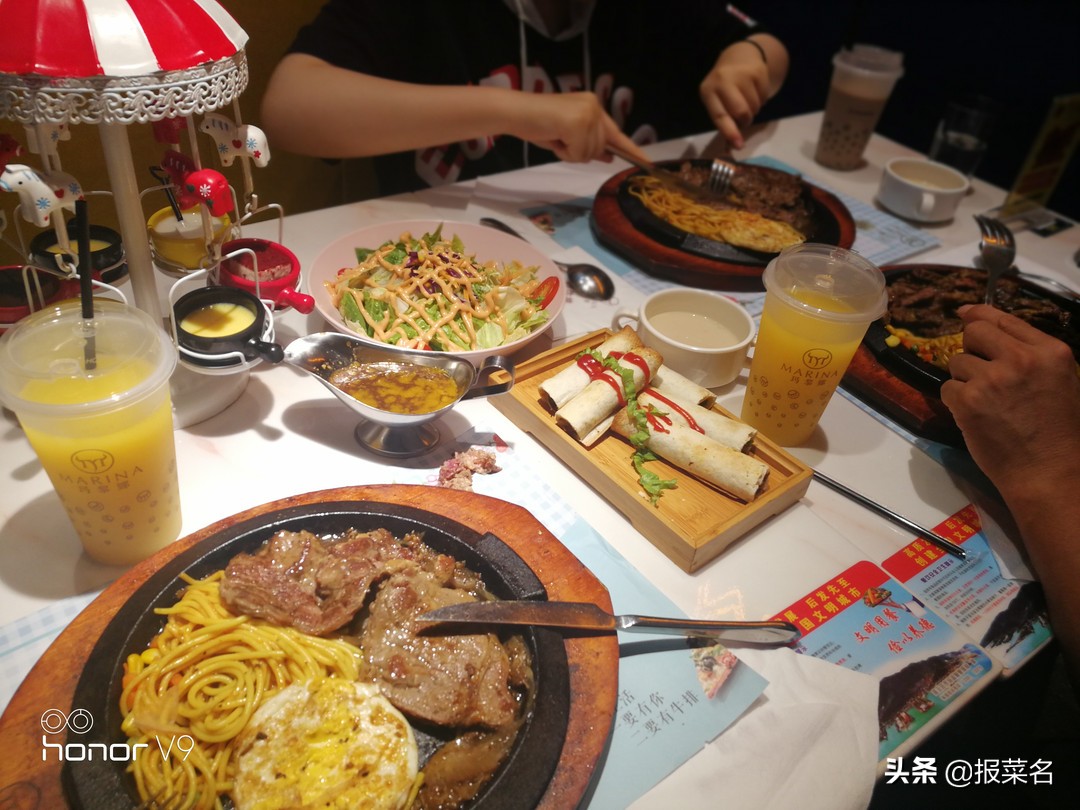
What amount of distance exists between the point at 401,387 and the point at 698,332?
2.70 ft

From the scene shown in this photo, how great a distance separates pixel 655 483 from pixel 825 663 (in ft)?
1.53

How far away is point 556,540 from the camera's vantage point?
54.6 inches

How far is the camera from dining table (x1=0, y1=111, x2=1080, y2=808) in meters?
1.13

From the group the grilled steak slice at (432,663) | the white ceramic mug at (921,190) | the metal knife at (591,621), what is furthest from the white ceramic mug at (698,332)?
the white ceramic mug at (921,190)

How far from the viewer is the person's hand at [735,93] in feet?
10.1

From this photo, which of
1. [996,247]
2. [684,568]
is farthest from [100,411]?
[996,247]

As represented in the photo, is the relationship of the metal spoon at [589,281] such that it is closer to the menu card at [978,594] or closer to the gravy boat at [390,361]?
the gravy boat at [390,361]

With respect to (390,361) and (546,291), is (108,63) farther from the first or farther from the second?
(546,291)

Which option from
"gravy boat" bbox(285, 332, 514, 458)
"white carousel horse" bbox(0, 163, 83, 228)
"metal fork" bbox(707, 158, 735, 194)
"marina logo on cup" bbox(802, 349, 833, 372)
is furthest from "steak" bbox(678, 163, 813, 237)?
"white carousel horse" bbox(0, 163, 83, 228)

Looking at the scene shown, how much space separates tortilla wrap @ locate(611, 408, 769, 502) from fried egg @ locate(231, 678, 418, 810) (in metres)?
0.79

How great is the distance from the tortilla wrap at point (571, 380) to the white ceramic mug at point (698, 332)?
0.09 m

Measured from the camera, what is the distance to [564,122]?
2514mm

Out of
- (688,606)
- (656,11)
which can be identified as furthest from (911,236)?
(688,606)

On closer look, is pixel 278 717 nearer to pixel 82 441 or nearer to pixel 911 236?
pixel 82 441
